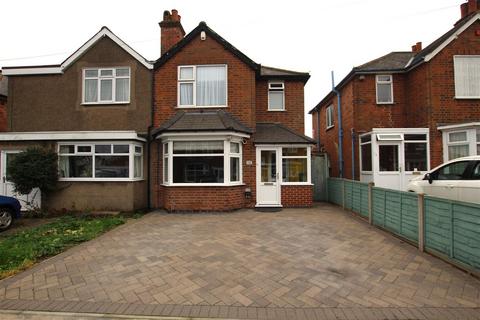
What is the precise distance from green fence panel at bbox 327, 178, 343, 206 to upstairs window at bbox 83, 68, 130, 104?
9940mm

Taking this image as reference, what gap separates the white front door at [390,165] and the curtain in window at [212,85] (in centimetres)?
733

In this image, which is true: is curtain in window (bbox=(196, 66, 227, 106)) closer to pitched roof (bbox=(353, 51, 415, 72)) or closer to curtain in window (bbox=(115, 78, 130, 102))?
curtain in window (bbox=(115, 78, 130, 102))

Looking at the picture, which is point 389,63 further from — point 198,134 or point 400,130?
→ point 198,134

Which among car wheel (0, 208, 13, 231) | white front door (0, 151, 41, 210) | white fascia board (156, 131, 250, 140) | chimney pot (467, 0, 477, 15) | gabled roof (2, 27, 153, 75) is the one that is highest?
chimney pot (467, 0, 477, 15)

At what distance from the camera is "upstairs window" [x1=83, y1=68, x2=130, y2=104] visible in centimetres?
1119

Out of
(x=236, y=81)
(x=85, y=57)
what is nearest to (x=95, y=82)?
(x=85, y=57)

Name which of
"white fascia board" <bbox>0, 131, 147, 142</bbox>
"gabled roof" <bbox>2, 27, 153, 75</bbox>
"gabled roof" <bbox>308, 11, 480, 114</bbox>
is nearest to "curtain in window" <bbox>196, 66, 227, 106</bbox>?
"gabled roof" <bbox>2, 27, 153, 75</bbox>

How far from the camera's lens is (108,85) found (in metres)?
11.3

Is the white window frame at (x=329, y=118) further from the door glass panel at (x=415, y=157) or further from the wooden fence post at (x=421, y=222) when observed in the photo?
the wooden fence post at (x=421, y=222)

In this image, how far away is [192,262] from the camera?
4.77 metres

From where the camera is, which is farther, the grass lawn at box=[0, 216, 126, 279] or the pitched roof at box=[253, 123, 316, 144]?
the pitched roof at box=[253, 123, 316, 144]

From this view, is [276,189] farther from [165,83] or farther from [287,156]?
[165,83]

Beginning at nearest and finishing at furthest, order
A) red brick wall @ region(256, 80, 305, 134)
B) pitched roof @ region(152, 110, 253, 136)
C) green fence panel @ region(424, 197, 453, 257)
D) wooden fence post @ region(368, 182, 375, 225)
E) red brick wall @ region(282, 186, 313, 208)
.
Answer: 1. green fence panel @ region(424, 197, 453, 257)
2. wooden fence post @ region(368, 182, 375, 225)
3. pitched roof @ region(152, 110, 253, 136)
4. red brick wall @ region(282, 186, 313, 208)
5. red brick wall @ region(256, 80, 305, 134)

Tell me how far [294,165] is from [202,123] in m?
4.26
